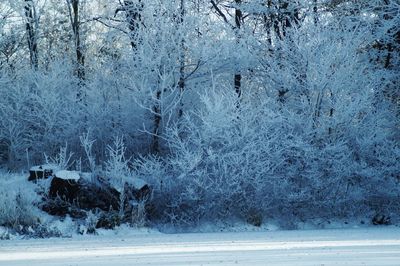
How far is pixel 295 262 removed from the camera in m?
7.29

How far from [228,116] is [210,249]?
18.9 ft

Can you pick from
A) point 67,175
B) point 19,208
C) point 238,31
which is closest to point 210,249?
point 19,208

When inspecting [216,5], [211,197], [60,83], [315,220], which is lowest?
[315,220]

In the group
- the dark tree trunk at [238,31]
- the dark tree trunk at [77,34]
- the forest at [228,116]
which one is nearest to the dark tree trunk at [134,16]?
the forest at [228,116]

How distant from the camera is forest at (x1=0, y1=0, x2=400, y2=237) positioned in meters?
13.7

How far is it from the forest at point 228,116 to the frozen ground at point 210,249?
171cm

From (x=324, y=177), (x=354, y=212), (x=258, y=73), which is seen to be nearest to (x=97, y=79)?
(x=258, y=73)

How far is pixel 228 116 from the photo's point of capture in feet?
46.6

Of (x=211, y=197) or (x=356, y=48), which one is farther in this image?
(x=356, y=48)

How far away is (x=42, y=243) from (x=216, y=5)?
12231 millimetres

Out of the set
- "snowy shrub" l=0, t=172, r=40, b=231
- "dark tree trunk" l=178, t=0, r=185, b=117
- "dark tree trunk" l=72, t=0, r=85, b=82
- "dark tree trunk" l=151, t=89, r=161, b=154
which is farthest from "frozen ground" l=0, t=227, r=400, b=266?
"dark tree trunk" l=72, t=0, r=85, b=82

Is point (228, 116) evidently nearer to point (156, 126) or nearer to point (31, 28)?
point (156, 126)

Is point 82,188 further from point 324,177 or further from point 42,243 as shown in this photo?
point 324,177

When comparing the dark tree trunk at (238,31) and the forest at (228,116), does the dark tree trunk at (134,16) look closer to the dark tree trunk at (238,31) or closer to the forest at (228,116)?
the forest at (228,116)
